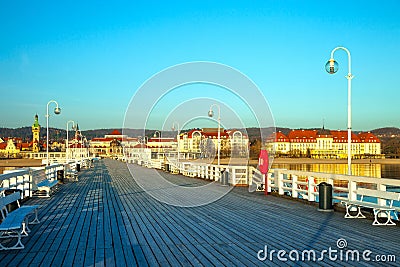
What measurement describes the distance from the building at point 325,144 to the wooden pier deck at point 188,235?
112946 mm

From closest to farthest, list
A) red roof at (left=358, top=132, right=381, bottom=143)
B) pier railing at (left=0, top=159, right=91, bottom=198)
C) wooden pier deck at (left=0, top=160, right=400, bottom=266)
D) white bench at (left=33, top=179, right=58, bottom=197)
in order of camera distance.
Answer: wooden pier deck at (left=0, top=160, right=400, bottom=266), pier railing at (left=0, top=159, right=91, bottom=198), white bench at (left=33, top=179, right=58, bottom=197), red roof at (left=358, top=132, right=381, bottom=143)

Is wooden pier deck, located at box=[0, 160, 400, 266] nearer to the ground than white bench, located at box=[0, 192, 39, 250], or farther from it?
nearer to the ground

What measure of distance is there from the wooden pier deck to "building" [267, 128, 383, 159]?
113 meters

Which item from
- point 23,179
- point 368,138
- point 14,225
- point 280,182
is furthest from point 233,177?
point 368,138

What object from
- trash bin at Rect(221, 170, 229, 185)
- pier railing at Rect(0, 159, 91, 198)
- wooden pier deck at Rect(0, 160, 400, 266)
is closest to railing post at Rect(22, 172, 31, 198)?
pier railing at Rect(0, 159, 91, 198)

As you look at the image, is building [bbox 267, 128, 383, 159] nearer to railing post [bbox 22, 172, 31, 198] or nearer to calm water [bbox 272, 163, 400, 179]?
calm water [bbox 272, 163, 400, 179]

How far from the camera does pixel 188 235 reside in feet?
28.0

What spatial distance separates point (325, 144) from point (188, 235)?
148 meters

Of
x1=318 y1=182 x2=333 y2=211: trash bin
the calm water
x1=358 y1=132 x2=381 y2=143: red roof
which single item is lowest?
the calm water

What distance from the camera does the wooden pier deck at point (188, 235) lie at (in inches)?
259

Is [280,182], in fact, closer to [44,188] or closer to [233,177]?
[233,177]

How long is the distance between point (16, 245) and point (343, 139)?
154269 millimetres

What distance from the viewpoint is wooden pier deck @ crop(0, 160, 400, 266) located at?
21.6ft

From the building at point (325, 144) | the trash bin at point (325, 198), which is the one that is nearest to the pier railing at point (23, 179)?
the trash bin at point (325, 198)
